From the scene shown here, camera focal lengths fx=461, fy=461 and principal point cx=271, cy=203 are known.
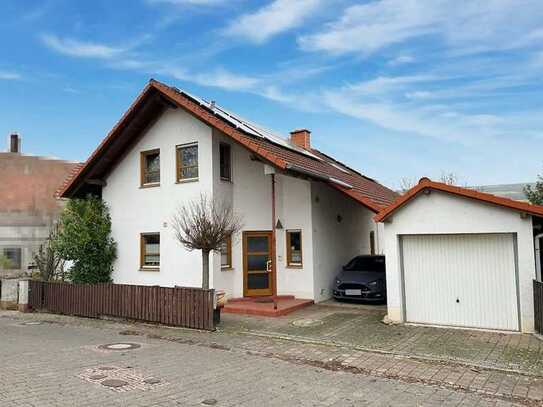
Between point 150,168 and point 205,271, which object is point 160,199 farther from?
point 205,271

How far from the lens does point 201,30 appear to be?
542 inches

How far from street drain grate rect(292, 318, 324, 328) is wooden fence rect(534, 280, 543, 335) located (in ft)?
16.0

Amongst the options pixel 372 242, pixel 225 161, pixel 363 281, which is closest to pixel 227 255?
pixel 225 161

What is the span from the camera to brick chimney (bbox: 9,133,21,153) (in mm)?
31359

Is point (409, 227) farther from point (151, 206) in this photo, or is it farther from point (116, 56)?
point (116, 56)

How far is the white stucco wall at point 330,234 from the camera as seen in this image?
15.4 metres

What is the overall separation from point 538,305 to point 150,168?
12.6m

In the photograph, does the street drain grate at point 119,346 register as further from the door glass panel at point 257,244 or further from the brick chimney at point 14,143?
the brick chimney at point 14,143

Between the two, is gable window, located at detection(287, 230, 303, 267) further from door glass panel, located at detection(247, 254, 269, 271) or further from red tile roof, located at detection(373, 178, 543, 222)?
red tile roof, located at detection(373, 178, 543, 222)

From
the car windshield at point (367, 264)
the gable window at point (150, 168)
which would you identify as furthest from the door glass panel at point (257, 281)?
the gable window at point (150, 168)

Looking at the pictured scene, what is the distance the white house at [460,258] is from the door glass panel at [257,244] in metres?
5.08

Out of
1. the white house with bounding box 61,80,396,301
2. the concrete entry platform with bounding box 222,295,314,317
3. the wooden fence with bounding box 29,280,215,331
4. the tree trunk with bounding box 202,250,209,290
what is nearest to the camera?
the wooden fence with bounding box 29,280,215,331

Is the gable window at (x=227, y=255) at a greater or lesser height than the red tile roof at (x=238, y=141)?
lesser

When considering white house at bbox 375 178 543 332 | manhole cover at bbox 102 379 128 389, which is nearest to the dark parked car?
white house at bbox 375 178 543 332
